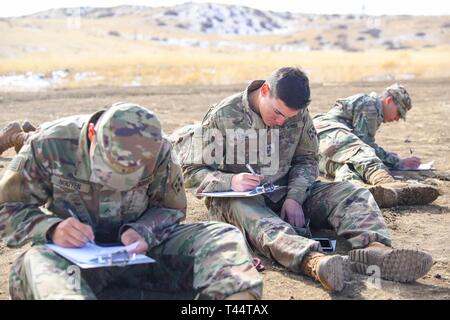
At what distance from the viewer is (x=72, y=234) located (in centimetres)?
372

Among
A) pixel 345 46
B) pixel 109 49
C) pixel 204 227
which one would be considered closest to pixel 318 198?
pixel 204 227

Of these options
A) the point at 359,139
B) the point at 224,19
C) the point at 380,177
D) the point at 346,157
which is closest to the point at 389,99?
the point at 359,139

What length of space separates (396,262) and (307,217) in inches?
40.9

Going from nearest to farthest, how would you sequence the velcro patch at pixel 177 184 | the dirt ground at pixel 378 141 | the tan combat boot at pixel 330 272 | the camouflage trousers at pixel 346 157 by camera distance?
the velcro patch at pixel 177 184 → the tan combat boot at pixel 330 272 → the dirt ground at pixel 378 141 → the camouflage trousers at pixel 346 157

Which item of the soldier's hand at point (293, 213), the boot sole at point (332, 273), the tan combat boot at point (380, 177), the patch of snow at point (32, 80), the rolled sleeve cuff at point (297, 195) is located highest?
the rolled sleeve cuff at point (297, 195)

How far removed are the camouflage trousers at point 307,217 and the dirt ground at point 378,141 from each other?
18cm

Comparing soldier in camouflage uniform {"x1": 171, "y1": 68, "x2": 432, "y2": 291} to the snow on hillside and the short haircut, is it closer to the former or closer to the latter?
the short haircut

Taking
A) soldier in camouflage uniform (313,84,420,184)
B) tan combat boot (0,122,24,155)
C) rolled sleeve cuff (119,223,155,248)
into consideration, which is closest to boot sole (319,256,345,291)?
rolled sleeve cuff (119,223,155,248)

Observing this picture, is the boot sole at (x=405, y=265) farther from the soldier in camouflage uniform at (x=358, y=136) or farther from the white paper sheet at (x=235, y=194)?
the soldier in camouflage uniform at (x=358, y=136)

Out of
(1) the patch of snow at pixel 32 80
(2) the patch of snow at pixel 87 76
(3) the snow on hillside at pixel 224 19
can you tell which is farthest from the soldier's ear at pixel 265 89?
(3) the snow on hillside at pixel 224 19

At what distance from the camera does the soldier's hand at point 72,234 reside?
3.71m

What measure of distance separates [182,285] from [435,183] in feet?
15.1

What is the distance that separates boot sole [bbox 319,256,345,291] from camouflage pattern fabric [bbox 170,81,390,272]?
0.34m

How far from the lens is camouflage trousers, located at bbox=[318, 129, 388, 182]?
7.56 meters
